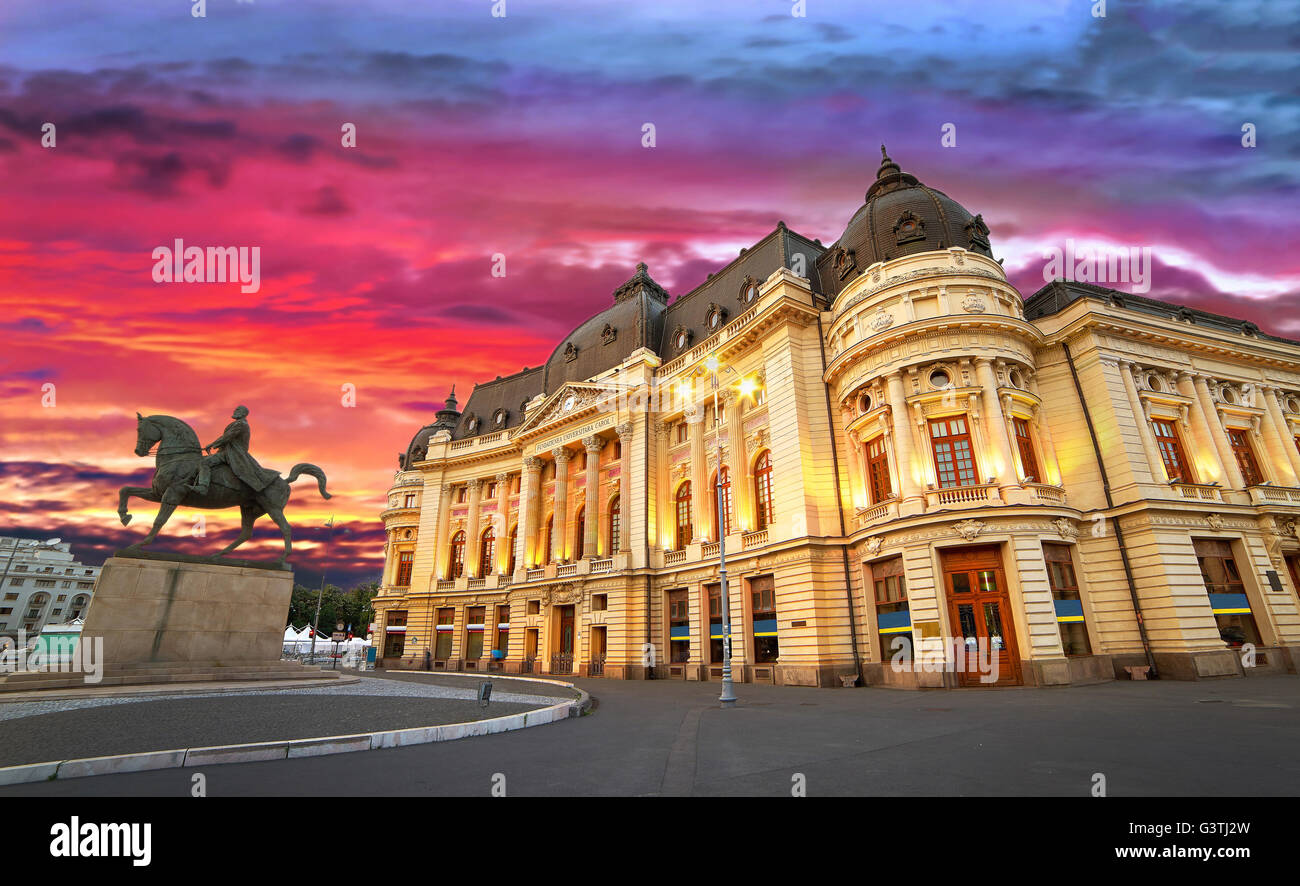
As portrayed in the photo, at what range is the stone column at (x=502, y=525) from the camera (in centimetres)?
4559

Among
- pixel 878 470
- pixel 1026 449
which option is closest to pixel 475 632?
pixel 878 470

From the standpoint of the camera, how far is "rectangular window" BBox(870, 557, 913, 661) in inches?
885

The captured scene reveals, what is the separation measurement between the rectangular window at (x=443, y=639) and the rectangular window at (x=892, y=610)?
116ft

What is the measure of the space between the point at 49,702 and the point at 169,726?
727cm

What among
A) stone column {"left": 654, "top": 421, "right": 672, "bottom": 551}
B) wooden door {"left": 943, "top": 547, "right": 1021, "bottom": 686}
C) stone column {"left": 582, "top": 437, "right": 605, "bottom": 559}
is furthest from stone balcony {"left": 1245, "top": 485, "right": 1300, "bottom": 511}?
stone column {"left": 582, "top": 437, "right": 605, "bottom": 559}

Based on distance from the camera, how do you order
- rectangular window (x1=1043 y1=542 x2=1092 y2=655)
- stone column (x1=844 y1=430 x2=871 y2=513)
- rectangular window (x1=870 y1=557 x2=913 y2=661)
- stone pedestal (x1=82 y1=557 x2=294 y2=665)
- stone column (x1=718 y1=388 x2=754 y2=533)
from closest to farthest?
stone pedestal (x1=82 y1=557 x2=294 y2=665), rectangular window (x1=1043 y1=542 x2=1092 y2=655), rectangular window (x1=870 y1=557 x2=913 y2=661), stone column (x1=844 y1=430 x2=871 y2=513), stone column (x1=718 y1=388 x2=754 y2=533)

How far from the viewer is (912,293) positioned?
81.6 ft

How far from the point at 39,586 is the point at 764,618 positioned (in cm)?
15596

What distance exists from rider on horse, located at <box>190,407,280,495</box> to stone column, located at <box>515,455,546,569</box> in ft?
72.9

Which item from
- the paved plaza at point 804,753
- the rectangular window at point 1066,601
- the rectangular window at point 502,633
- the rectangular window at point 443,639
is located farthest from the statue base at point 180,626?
the rectangular window at point 1066,601

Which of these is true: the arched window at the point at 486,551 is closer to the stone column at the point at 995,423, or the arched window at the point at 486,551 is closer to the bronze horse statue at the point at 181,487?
the bronze horse statue at the point at 181,487

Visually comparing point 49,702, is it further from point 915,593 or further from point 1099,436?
point 1099,436

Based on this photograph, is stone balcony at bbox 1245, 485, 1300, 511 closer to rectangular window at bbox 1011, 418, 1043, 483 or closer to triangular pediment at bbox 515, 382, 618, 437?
rectangular window at bbox 1011, 418, 1043, 483
